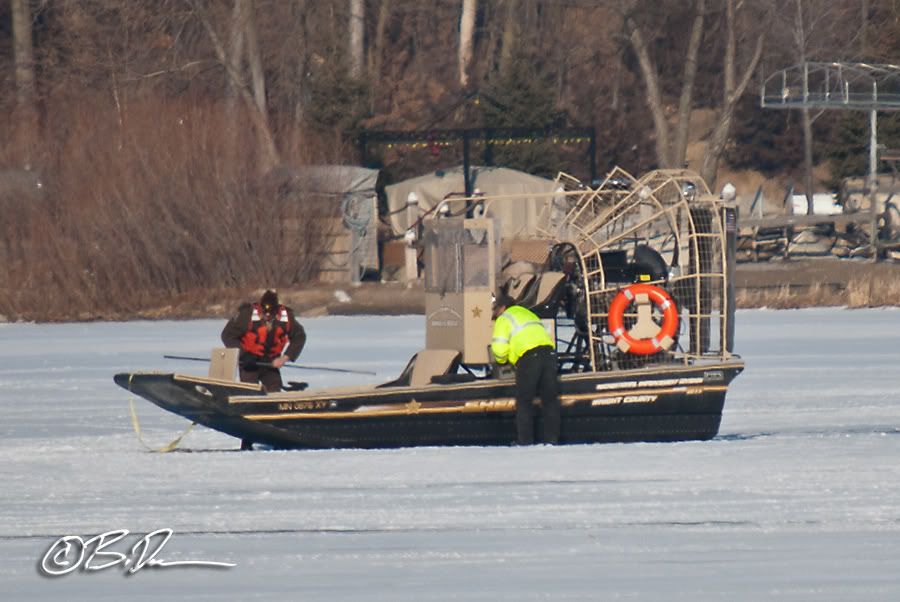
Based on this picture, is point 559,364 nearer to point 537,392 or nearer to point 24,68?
point 537,392

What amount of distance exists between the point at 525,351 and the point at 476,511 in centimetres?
242

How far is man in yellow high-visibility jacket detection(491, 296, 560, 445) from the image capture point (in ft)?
38.8

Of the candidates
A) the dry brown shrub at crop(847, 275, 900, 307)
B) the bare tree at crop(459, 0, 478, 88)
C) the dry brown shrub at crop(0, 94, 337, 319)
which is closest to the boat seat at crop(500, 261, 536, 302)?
the dry brown shrub at crop(847, 275, 900, 307)

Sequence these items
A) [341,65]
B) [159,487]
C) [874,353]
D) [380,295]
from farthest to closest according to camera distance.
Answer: [341,65] < [380,295] < [874,353] < [159,487]

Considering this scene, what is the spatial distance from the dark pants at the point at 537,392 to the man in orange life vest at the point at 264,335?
6.08 ft

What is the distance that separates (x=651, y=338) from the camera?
1238cm

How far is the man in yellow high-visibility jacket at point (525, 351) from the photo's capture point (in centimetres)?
1183

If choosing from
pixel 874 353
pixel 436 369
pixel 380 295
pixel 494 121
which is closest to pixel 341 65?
pixel 494 121

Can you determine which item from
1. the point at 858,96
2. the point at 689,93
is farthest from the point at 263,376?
the point at 689,93

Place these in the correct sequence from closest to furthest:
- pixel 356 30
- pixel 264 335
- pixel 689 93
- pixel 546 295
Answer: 1. pixel 546 295
2. pixel 264 335
3. pixel 689 93
4. pixel 356 30

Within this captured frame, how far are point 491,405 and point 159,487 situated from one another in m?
2.65

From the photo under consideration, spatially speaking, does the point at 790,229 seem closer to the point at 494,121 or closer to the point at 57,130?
the point at 494,121

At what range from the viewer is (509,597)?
7.61 metres

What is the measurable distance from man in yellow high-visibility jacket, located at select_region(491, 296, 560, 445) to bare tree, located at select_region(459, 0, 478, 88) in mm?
32186
